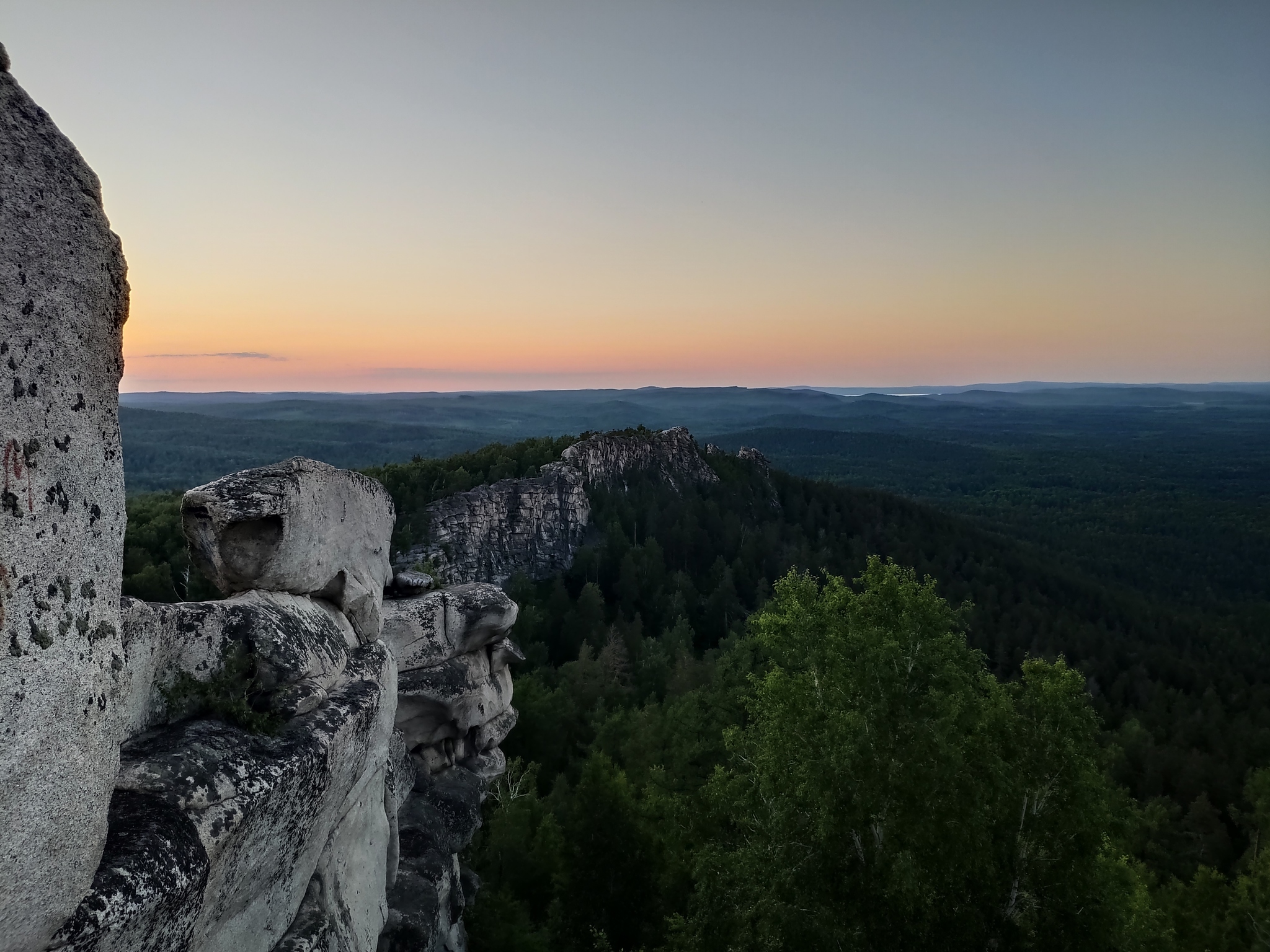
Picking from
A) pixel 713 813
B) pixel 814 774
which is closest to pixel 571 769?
pixel 713 813

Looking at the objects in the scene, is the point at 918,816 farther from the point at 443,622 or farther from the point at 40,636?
the point at 40,636

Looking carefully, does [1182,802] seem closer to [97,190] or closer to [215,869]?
[215,869]

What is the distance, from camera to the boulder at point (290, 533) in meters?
9.75

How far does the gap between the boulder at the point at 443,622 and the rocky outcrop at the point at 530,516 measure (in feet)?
141

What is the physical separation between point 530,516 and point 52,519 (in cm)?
6864

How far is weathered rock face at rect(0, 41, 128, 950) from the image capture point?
202 inches

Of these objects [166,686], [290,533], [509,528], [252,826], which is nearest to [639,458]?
[509,528]

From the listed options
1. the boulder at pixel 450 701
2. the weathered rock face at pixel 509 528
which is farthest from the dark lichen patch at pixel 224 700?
the weathered rock face at pixel 509 528

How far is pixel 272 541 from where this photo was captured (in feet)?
33.8

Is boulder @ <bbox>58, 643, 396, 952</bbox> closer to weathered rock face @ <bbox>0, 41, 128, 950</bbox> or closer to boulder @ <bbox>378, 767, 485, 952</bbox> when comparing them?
weathered rock face @ <bbox>0, 41, 128, 950</bbox>

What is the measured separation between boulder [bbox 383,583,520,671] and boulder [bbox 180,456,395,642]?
328cm

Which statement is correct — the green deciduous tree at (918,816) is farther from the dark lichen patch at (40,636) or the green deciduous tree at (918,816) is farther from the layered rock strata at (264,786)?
the dark lichen patch at (40,636)

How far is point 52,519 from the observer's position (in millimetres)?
5500

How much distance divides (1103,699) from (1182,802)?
16.8 meters
